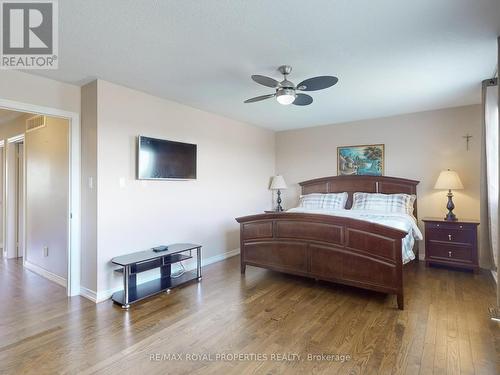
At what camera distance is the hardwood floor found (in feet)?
6.44

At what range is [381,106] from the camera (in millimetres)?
4312

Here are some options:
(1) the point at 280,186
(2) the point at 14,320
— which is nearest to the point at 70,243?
(2) the point at 14,320

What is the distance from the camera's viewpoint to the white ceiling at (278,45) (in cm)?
194

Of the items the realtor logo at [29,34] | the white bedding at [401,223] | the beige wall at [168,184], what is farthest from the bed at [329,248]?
the realtor logo at [29,34]

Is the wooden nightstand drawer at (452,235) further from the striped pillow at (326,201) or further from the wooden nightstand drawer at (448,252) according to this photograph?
the striped pillow at (326,201)

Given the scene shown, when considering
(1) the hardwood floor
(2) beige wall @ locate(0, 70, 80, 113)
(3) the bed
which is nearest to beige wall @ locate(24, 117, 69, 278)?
(2) beige wall @ locate(0, 70, 80, 113)

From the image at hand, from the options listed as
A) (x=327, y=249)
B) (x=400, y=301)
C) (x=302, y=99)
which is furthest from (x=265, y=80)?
(x=400, y=301)

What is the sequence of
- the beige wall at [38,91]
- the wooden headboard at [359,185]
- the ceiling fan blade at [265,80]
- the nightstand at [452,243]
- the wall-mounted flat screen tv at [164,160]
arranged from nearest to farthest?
1. the ceiling fan blade at [265,80]
2. the beige wall at [38,91]
3. the wall-mounted flat screen tv at [164,160]
4. the nightstand at [452,243]
5. the wooden headboard at [359,185]

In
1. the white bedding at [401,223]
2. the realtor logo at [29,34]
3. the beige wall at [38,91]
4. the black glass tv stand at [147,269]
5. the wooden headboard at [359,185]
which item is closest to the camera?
the realtor logo at [29,34]

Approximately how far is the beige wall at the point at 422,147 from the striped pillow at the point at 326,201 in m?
0.60

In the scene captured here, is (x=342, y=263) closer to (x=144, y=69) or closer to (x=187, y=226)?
(x=187, y=226)

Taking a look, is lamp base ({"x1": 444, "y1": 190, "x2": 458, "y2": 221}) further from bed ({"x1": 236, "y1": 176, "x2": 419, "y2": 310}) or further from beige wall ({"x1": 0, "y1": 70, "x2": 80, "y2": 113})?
beige wall ({"x1": 0, "y1": 70, "x2": 80, "y2": 113})

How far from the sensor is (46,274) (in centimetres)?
386

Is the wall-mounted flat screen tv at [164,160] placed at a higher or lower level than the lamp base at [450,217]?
higher
